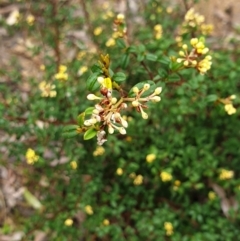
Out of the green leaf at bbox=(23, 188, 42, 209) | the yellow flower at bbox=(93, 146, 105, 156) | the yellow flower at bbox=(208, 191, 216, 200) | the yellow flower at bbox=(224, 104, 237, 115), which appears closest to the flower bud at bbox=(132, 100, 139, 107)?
the yellow flower at bbox=(224, 104, 237, 115)

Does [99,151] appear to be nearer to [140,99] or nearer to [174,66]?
[174,66]

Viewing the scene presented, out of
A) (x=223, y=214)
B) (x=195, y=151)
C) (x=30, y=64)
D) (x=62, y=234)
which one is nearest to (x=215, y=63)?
(x=195, y=151)

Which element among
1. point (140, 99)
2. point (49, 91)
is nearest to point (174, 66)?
point (140, 99)

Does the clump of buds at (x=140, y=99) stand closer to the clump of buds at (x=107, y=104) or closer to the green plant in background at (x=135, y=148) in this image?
the clump of buds at (x=107, y=104)

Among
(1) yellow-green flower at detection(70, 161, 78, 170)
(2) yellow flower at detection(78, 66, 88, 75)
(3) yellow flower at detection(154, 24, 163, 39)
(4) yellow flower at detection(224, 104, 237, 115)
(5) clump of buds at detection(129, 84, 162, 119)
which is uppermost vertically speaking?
(5) clump of buds at detection(129, 84, 162, 119)

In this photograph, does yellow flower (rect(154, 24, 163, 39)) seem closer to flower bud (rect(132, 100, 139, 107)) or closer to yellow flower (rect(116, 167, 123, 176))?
yellow flower (rect(116, 167, 123, 176))

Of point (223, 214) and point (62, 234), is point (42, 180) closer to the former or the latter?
point (62, 234)

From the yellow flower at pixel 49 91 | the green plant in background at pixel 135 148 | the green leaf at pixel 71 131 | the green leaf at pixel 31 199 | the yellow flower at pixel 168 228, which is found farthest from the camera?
the green leaf at pixel 31 199

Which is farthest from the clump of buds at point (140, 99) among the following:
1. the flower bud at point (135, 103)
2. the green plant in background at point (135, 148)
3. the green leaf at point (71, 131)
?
the green plant in background at point (135, 148)

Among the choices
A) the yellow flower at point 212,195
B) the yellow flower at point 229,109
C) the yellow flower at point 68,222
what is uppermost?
the yellow flower at point 229,109

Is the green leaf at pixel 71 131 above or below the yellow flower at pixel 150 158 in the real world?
above

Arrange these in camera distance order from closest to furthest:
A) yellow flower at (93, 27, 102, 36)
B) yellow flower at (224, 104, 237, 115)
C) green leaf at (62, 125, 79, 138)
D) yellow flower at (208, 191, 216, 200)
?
green leaf at (62, 125, 79, 138) → yellow flower at (224, 104, 237, 115) → yellow flower at (208, 191, 216, 200) → yellow flower at (93, 27, 102, 36)
